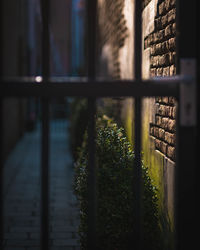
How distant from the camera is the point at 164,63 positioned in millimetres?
2963

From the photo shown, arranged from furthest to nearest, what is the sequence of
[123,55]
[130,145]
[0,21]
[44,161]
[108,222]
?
1. [123,55]
2. [130,145]
3. [108,222]
4. [44,161]
5. [0,21]

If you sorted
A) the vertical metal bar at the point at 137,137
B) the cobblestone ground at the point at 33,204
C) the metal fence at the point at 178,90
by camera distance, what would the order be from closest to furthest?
the metal fence at the point at 178,90, the vertical metal bar at the point at 137,137, the cobblestone ground at the point at 33,204

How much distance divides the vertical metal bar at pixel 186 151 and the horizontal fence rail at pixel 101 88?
0.23ft

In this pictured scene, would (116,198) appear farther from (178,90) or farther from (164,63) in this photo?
(178,90)

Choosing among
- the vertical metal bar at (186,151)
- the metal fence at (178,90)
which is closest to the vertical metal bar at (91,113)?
the metal fence at (178,90)

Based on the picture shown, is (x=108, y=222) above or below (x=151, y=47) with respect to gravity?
below

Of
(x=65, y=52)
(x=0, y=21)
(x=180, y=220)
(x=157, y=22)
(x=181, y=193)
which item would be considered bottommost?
(x=180, y=220)

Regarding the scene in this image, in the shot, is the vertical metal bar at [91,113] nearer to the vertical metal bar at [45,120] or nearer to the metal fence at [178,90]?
the metal fence at [178,90]

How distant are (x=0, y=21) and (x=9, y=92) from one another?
289mm

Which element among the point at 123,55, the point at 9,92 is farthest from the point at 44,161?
the point at 123,55

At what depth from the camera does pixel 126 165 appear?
2.89 m

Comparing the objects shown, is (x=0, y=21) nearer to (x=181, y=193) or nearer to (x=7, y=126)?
(x=181, y=193)

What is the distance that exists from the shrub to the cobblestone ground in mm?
1039

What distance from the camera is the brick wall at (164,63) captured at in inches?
108
